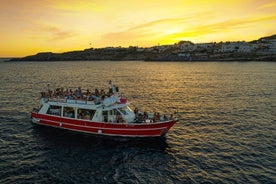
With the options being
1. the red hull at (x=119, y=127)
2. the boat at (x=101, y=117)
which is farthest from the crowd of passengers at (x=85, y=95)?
the red hull at (x=119, y=127)

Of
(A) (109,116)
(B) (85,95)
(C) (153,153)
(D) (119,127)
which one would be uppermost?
(B) (85,95)

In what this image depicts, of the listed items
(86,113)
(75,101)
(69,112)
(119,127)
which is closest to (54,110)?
(69,112)

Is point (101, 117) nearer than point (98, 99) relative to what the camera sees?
Yes

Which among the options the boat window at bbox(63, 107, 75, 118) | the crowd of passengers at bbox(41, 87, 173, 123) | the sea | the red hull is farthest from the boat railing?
the sea

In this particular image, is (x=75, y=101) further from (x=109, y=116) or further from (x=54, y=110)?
(x=109, y=116)

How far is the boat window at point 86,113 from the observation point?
2897cm

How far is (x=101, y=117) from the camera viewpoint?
92.7 feet

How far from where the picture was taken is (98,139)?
1122 inches

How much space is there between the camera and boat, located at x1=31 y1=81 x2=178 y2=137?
27172mm

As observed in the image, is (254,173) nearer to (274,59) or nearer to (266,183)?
(266,183)

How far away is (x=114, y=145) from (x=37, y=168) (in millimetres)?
8147

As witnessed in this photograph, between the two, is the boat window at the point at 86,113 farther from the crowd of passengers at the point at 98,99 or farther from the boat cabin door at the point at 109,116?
the boat cabin door at the point at 109,116

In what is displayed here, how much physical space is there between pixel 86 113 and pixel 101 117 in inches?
88.4

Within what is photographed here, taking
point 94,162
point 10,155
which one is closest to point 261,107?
point 94,162
